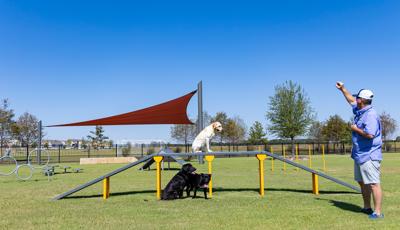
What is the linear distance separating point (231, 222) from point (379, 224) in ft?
6.17

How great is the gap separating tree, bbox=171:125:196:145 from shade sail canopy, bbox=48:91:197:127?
118ft

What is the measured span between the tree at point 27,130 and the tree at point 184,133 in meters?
18.4

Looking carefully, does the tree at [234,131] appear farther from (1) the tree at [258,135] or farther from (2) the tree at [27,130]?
(2) the tree at [27,130]

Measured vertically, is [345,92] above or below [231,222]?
above

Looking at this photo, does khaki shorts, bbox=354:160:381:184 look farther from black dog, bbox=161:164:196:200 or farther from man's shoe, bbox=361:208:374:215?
black dog, bbox=161:164:196:200

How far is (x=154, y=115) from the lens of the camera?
34.3 ft

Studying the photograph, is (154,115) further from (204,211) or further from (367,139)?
(367,139)

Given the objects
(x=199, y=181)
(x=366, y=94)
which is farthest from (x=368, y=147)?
(x=199, y=181)

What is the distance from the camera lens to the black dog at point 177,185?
6629 mm

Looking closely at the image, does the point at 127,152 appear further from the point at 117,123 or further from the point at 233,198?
the point at 233,198

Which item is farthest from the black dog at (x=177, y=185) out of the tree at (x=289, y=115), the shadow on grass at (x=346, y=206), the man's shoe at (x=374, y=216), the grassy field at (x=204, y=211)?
the tree at (x=289, y=115)

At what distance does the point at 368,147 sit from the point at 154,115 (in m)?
6.77

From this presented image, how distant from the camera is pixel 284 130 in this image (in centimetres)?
2934

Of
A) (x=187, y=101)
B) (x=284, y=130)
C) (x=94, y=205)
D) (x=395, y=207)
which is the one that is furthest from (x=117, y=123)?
(x=284, y=130)
